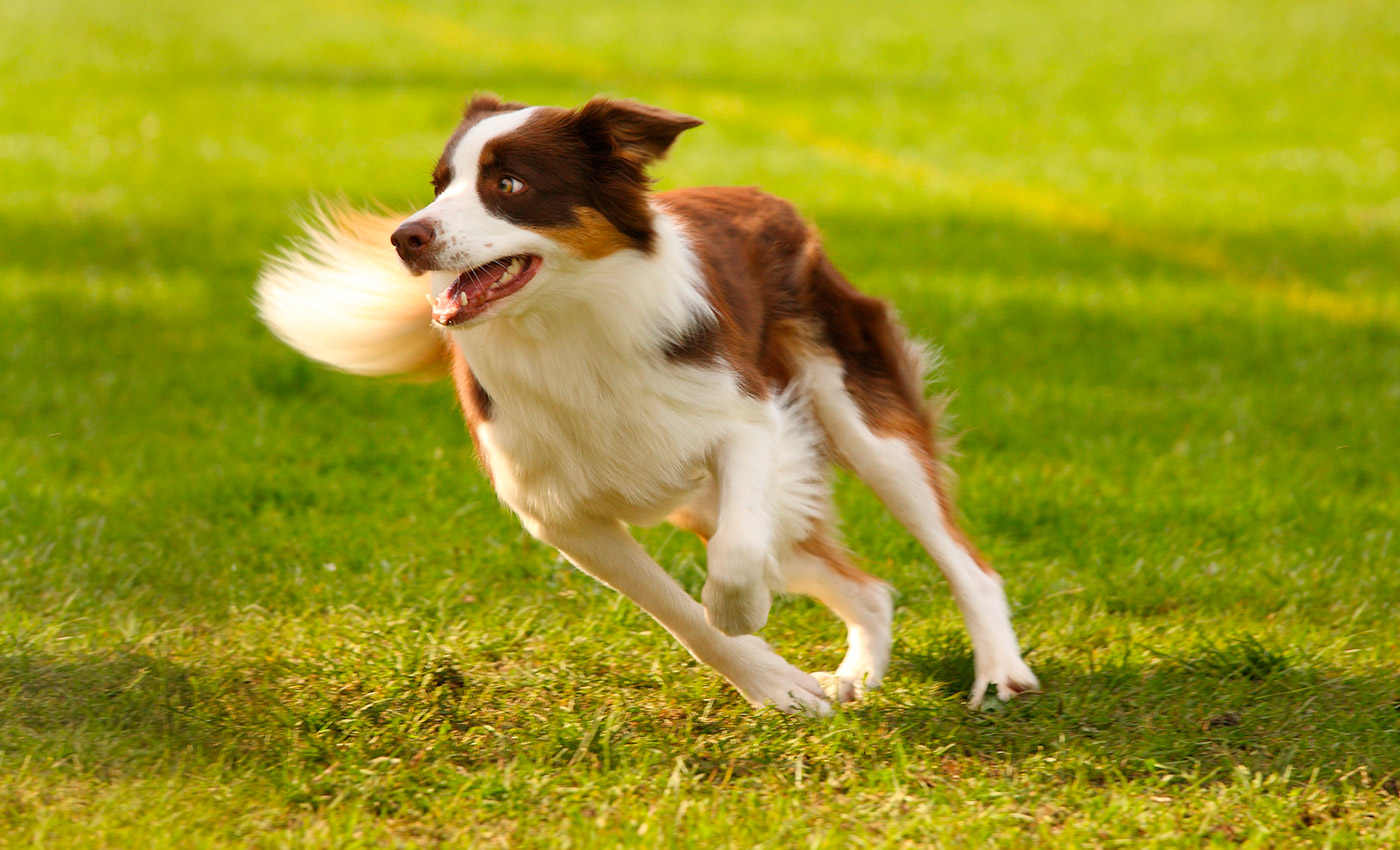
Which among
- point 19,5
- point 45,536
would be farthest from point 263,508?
point 19,5

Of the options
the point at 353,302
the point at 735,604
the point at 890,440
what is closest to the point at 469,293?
the point at 735,604

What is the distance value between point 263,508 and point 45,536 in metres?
0.83

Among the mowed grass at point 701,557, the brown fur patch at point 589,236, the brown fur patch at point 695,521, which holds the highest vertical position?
the brown fur patch at point 589,236

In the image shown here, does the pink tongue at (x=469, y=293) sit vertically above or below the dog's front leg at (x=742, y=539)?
above

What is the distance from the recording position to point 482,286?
11.9ft

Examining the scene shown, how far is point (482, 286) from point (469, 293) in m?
0.04

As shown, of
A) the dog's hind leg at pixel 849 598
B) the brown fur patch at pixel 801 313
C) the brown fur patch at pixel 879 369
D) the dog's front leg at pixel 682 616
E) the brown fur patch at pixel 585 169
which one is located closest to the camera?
the brown fur patch at pixel 585 169

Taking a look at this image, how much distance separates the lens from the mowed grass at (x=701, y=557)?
3691 millimetres

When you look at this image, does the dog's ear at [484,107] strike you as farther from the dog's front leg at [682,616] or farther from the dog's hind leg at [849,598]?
the dog's hind leg at [849,598]

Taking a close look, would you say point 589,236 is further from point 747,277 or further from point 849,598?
point 849,598

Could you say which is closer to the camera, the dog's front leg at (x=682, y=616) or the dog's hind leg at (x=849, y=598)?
the dog's front leg at (x=682, y=616)

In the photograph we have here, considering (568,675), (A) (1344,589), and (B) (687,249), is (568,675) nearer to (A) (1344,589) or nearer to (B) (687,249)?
(B) (687,249)

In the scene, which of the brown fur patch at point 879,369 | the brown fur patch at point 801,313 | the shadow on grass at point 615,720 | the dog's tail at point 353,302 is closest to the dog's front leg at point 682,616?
the shadow on grass at point 615,720

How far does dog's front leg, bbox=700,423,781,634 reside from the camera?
150 inches
